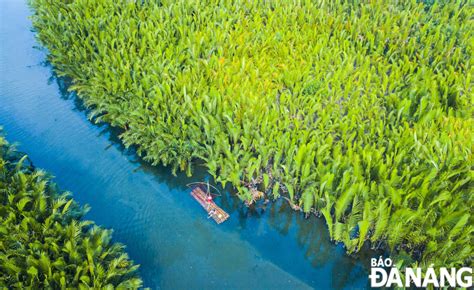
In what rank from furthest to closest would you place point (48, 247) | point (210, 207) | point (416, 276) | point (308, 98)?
point (308, 98), point (210, 207), point (416, 276), point (48, 247)

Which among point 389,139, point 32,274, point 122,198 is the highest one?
point 389,139

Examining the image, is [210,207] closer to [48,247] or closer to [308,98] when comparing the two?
[48,247]

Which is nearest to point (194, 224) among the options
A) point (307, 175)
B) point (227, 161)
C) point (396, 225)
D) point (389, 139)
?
point (227, 161)

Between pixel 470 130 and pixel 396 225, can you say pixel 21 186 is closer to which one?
pixel 396 225

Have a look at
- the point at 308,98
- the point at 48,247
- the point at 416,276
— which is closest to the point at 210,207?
the point at 48,247

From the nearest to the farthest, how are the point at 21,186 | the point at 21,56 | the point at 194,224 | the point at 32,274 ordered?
the point at 32,274 → the point at 21,186 → the point at 194,224 → the point at 21,56

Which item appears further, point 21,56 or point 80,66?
point 21,56
